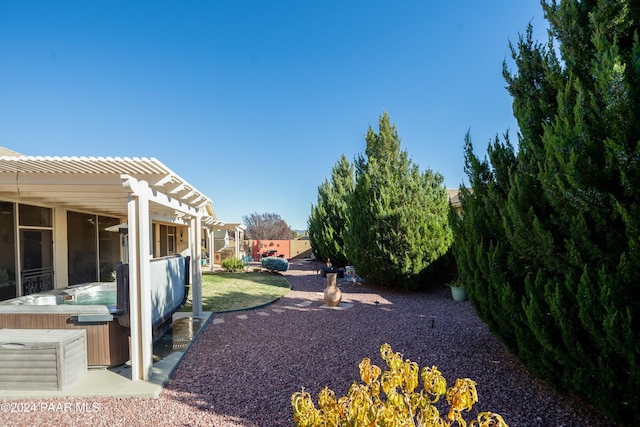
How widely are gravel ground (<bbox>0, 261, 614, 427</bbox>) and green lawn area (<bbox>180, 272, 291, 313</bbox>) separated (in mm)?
865

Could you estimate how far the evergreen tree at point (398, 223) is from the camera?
9.91 meters

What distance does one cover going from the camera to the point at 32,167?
402 centimetres

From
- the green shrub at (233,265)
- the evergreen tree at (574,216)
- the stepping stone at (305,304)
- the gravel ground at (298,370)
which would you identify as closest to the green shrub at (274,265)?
the green shrub at (233,265)

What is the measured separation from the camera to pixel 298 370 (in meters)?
4.26

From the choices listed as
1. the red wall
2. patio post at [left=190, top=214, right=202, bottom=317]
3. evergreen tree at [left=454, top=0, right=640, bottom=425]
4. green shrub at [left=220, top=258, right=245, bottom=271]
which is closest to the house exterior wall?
the red wall

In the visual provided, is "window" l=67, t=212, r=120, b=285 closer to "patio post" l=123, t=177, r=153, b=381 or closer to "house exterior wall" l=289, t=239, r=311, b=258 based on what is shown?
"patio post" l=123, t=177, r=153, b=381

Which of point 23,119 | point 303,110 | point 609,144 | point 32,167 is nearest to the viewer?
point 609,144

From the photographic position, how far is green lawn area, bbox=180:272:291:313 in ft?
26.8

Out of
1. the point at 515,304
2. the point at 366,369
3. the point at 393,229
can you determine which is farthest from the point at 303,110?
the point at 366,369

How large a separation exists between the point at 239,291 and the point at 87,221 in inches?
191

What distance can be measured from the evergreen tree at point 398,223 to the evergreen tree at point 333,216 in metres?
5.71

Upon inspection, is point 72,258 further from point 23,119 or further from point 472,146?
point 472,146

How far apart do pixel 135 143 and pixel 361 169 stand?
398 inches

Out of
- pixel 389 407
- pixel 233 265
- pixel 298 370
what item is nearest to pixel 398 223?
pixel 298 370
